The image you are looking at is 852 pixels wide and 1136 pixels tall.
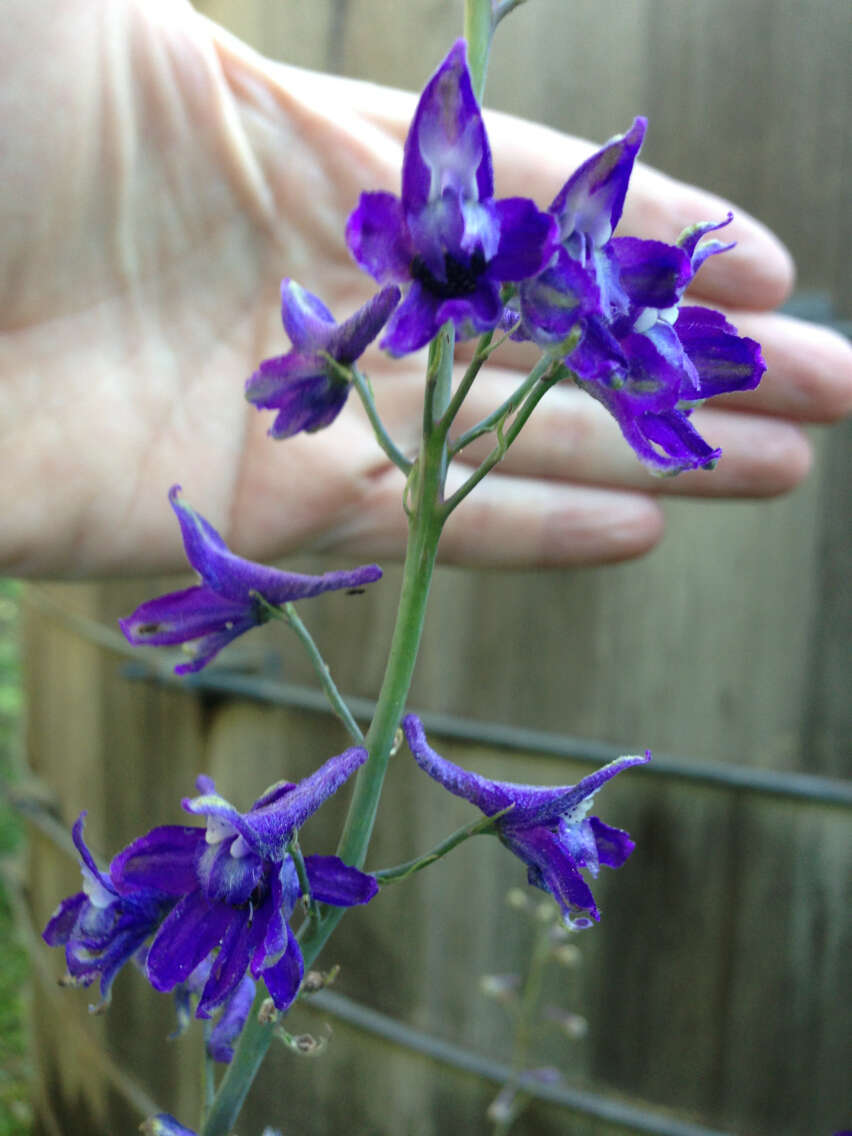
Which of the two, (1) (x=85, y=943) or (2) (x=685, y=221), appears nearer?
(1) (x=85, y=943)

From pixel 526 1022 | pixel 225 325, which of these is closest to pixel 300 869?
pixel 225 325

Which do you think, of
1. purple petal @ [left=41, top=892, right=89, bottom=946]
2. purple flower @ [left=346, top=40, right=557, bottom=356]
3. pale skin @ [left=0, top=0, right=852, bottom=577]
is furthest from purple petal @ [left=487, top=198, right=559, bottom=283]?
pale skin @ [left=0, top=0, right=852, bottom=577]

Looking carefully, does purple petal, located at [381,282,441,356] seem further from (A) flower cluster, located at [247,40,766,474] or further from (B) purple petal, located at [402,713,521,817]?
(B) purple petal, located at [402,713,521,817]

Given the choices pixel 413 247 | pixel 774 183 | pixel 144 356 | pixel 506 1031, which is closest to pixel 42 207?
pixel 144 356

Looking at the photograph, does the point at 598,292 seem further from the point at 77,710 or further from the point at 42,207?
the point at 77,710

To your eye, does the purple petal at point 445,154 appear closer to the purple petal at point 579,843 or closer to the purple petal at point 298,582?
the purple petal at point 298,582

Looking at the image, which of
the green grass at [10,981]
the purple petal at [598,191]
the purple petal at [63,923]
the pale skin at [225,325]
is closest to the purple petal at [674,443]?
the purple petal at [598,191]
